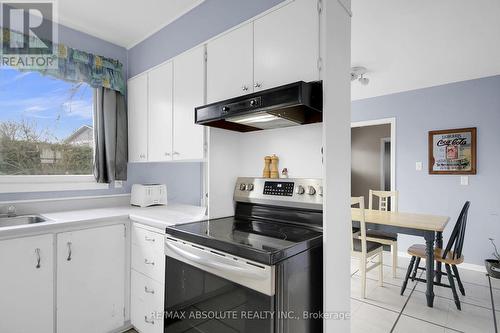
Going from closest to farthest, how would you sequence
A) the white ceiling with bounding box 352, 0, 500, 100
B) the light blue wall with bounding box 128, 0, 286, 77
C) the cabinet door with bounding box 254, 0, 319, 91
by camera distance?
the cabinet door with bounding box 254, 0, 319, 91
the light blue wall with bounding box 128, 0, 286, 77
the white ceiling with bounding box 352, 0, 500, 100

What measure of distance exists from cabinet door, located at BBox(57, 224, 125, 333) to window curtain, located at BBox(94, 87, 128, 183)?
768mm

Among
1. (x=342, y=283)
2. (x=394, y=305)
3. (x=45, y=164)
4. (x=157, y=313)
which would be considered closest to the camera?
(x=342, y=283)

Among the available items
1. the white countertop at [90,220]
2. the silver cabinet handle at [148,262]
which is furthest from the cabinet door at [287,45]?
the silver cabinet handle at [148,262]

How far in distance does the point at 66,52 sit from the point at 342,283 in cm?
281

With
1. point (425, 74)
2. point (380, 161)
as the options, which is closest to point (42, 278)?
point (425, 74)

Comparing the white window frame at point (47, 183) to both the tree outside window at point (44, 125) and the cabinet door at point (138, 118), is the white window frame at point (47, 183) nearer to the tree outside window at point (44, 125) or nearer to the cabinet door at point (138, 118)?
the tree outside window at point (44, 125)

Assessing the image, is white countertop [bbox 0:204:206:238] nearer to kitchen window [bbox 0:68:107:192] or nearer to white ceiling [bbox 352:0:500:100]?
kitchen window [bbox 0:68:107:192]

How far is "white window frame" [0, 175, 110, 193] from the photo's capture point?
2121 millimetres

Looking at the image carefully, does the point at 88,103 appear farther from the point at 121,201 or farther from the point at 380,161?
the point at 380,161

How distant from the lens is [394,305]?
A: 2490 mm

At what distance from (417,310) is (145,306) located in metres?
2.34

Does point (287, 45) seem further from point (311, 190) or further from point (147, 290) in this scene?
point (147, 290)

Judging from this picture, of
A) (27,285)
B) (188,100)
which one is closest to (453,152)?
(188,100)

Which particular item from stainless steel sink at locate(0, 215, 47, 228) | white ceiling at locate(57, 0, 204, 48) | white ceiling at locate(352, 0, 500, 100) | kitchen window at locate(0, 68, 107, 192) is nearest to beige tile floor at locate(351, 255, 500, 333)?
white ceiling at locate(352, 0, 500, 100)
